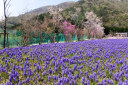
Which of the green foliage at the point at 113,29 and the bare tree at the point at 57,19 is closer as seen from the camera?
the bare tree at the point at 57,19

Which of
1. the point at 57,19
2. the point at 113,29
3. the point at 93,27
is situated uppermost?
A: the point at 57,19

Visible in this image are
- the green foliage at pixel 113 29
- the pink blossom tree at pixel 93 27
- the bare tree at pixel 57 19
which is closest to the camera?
the bare tree at pixel 57 19

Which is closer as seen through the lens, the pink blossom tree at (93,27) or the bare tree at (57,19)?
the bare tree at (57,19)

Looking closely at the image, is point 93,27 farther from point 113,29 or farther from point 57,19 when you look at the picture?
point 57,19

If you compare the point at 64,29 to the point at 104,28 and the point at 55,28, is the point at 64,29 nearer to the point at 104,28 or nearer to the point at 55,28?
the point at 55,28

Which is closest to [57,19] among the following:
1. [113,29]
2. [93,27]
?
[93,27]

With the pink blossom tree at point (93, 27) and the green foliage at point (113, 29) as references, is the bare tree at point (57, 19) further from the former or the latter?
the green foliage at point (113, 29)

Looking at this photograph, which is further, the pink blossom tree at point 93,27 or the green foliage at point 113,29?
the green foliage at point 113,29

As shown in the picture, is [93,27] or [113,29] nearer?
[93,27]

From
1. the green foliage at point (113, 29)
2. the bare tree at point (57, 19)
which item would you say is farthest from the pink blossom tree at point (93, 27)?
the bare tree at point (57, 19)

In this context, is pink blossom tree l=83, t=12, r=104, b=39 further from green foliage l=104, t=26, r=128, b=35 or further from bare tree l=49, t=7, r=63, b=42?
bare tree l=49, t=7, r=63, b=42

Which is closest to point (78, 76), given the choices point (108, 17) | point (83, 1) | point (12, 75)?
point (12, 75)

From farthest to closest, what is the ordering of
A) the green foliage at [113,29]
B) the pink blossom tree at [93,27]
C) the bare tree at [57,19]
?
the green foliage at [113,29] < the pink blossom tree at [93,27] < the bare tree at [57,19]

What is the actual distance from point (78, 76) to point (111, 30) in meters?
54.4
